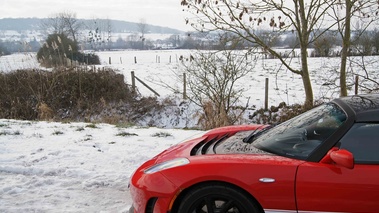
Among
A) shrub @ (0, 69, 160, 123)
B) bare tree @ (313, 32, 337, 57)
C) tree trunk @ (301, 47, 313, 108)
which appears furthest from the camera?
shrub @ (0, 69, 160, 123)

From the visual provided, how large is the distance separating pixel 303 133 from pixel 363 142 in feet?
1.77

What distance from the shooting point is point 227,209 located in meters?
2.60

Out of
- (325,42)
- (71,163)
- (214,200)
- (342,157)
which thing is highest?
(325,42)

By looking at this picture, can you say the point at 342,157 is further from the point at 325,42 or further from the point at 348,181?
the point at 325,42

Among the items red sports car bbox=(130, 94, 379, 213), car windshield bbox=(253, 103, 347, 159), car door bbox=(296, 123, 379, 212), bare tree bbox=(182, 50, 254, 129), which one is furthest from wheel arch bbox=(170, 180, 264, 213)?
bare tree bbox=(182, 50, 254, 129)

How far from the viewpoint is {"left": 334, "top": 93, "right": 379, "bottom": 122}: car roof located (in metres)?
2.54

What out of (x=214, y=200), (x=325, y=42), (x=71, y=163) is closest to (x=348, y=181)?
(x=214, y=200)

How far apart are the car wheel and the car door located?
0.44 metres

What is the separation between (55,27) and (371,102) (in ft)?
152

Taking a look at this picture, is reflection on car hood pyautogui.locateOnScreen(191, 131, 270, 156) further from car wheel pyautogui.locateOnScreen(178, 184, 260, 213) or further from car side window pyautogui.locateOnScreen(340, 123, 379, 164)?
car side window pyautogui.locateOnScreen(340, 123, 379, 164)

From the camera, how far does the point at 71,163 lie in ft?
15.0

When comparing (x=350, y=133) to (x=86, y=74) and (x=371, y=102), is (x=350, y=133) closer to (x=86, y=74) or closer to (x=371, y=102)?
(x=371, y=102)

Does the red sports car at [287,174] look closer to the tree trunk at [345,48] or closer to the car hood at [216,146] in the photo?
the car hood at [216,146]

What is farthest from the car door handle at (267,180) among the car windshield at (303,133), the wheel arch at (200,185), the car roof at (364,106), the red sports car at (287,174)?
the car roof at (364,106)
